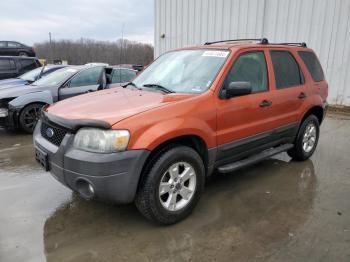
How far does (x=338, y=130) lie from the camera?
770 centimetres

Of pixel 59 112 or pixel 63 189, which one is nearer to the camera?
pixel 59 112

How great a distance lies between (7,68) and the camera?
36.6ft

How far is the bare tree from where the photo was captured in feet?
22.4

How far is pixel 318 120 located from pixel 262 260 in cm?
351

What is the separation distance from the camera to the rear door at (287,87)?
4.38 metres

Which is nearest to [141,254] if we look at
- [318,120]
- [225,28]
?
[318,120]

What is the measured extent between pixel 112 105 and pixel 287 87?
257 centimetres

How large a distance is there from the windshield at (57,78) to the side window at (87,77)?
17 cm

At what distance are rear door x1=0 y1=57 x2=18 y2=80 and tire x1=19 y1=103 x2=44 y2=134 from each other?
5004 mm

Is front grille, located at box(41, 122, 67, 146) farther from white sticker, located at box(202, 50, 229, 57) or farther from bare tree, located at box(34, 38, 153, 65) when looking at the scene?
bare tree, located at box(34, 38, 153, 65)

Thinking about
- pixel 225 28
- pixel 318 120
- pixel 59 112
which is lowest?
pixel 318 120

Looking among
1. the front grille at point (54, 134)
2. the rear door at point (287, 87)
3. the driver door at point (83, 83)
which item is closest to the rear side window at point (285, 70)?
the rear door at point (287, 87)

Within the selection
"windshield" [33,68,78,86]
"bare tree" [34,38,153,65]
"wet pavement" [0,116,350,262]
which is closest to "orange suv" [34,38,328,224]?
"wet pavement" [0,116,350,262]

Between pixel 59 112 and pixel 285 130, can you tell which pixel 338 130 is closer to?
pixel 285 130
